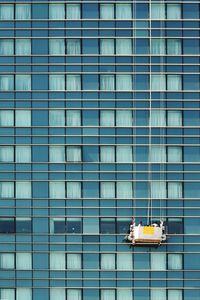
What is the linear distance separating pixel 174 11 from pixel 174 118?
8139mm

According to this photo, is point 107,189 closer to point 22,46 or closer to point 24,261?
point 24,261

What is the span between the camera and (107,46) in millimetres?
75250

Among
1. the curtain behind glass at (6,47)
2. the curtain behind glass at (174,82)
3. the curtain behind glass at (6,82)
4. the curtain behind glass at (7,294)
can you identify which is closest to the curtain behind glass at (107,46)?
the curtain behind glass at (174,82)

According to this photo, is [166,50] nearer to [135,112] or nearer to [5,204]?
[135,112]

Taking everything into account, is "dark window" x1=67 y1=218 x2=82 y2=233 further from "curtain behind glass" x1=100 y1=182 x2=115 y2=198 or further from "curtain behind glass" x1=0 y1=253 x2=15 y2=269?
"curtain behind glass" x1=0 y1=253 x2=15 y2=269

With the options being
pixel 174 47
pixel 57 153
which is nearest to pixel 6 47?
pixel 57 153

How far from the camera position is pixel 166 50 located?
75250mm

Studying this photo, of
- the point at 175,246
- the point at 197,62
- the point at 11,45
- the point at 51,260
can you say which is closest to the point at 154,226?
the point at 175,246

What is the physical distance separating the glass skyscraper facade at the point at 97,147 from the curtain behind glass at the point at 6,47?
76mm

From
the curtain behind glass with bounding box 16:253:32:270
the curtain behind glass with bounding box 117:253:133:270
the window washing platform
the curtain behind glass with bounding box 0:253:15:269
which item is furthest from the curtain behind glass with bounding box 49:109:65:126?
the curtain behind glass with bounding box 117:253:133:270

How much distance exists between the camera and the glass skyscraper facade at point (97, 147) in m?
73.8

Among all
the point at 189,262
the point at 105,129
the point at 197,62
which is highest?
the point at 197,62

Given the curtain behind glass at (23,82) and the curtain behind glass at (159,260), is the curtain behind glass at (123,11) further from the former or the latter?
the curtain behind glass at (159,260)

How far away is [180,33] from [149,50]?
2743mm
